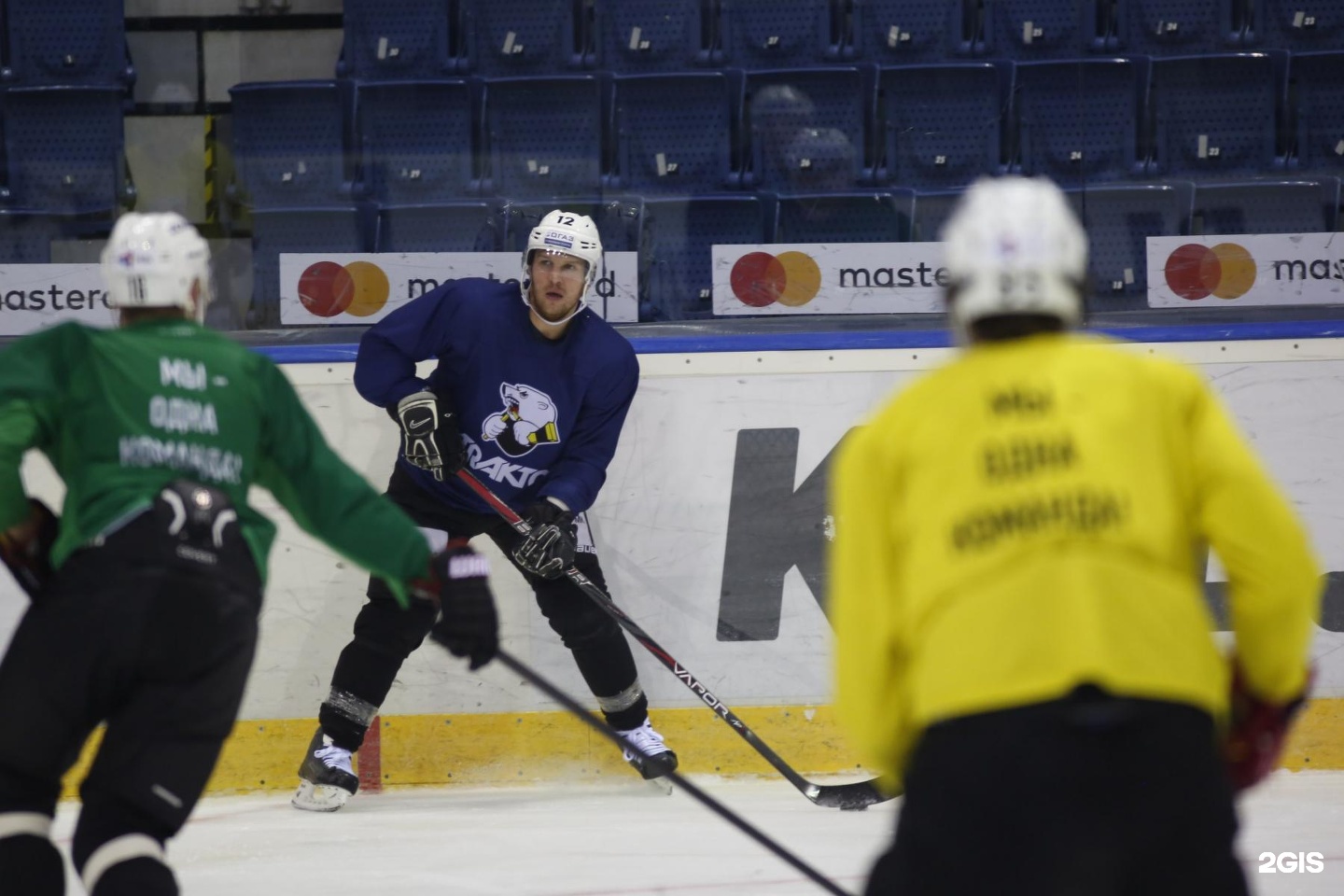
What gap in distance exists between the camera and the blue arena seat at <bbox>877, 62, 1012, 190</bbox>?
174 inches

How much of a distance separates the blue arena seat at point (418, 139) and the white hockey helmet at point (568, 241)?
0.55 meters

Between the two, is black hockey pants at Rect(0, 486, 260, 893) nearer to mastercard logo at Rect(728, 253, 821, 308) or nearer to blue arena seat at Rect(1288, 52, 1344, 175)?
mastercard logo at Rect(728, 253, 821, 308)

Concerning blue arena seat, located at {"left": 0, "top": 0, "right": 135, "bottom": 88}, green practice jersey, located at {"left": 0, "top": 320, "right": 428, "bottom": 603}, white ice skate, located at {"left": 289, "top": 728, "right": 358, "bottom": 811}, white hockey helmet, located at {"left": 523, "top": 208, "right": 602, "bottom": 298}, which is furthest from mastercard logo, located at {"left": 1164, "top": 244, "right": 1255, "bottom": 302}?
blue arena seat, located at {"left": 0, "top": 0, "right": 135, "bottom": 88}

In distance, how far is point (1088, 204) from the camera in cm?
428

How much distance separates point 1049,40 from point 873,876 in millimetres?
3663

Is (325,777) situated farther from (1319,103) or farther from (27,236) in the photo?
(1319,103)

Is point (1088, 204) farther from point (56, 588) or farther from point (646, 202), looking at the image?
point (56, 588)

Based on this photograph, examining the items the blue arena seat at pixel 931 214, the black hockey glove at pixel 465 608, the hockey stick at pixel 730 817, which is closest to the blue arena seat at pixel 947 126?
the blue arena seat at pixel 931 214

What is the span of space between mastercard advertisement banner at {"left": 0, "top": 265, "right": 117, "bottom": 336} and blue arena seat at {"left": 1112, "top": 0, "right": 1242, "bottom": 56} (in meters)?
2.88

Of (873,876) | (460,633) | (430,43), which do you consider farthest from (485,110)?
(873,876)

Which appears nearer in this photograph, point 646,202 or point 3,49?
point 646,202

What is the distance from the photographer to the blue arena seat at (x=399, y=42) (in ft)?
15.7

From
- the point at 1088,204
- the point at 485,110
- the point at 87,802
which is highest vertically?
the point at 485,110

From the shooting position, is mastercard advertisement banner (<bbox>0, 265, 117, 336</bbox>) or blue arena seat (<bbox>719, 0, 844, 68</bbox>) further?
blue arena seat (<bbox>719, 0, 844, 68</bbox>)
